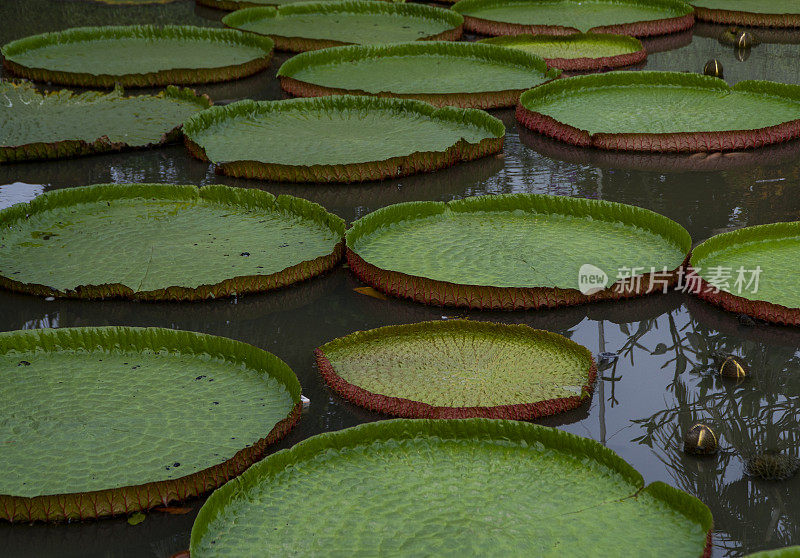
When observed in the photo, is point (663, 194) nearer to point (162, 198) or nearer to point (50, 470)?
point (162, 198)

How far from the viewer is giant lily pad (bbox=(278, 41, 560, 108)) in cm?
525

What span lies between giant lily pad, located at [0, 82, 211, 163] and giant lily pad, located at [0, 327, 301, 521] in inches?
79.6

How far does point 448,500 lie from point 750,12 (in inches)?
232

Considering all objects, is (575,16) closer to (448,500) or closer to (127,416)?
(127,416)

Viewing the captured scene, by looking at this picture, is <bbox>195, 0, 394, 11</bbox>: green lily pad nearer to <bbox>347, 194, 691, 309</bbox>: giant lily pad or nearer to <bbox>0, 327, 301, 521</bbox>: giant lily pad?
<bbox>347, 194, 691, 309</bbox>: giant lily pad

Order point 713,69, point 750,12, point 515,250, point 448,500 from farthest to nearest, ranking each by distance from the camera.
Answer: point 750,12 < point 713,69 < point 515,250 < point 448,500

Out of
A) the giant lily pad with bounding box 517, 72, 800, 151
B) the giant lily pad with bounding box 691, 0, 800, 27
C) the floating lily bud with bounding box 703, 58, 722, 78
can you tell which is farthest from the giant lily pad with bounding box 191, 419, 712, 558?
the giant lily pad with bounding box 691, 0, 800, 27

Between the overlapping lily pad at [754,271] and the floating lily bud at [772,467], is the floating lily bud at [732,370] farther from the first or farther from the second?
the floating lily bud at [772,467]

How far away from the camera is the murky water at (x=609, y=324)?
221cm

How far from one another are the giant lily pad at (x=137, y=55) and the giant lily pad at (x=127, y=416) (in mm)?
3253

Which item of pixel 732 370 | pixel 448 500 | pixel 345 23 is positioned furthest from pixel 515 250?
pixel 345 23

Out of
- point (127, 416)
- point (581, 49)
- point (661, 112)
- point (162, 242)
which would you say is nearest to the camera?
point (127, 416)

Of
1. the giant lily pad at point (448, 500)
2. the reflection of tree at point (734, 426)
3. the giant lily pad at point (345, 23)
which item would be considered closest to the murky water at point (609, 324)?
the reflection of tree at point (734, 426)

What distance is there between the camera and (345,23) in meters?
7.26
